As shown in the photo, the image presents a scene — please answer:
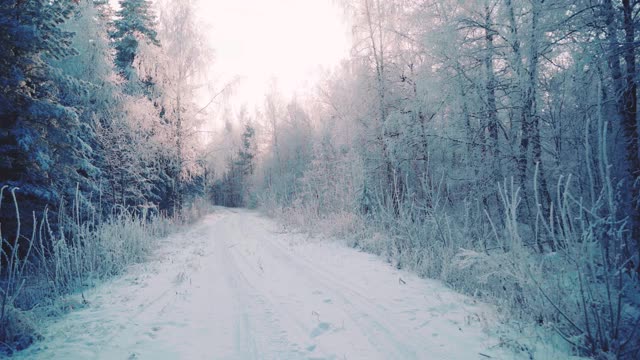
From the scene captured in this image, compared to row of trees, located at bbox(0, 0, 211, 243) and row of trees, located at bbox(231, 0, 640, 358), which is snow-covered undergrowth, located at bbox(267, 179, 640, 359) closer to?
row of trees, located at bbox(231, 0, 640, 358)

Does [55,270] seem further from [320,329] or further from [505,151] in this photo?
[505,151]

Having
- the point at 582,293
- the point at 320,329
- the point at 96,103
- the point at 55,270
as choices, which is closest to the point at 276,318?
the point at 320,329

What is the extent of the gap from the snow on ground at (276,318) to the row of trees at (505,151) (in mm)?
712

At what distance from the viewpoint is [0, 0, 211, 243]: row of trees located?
5512 millimetres

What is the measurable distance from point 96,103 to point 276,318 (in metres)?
10.6

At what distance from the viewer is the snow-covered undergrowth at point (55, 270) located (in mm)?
3051

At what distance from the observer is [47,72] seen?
5.95m

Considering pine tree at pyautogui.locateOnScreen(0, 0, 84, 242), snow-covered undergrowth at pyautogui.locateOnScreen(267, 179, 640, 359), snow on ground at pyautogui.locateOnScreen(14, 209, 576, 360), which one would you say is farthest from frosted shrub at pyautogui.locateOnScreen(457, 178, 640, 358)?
pine tree at pyautogui.locateOnScreen(0, 0, 84, 242)

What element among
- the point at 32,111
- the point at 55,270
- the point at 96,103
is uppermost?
the point at 96,103

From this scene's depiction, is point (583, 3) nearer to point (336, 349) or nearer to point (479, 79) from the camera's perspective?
point (479, 79)

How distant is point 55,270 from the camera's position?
482 cm

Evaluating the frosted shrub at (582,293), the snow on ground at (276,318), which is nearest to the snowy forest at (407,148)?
the frosted shrub at (582,293)

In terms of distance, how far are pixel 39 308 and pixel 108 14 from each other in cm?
1774

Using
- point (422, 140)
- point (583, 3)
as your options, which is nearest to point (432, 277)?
point (583, 3)
